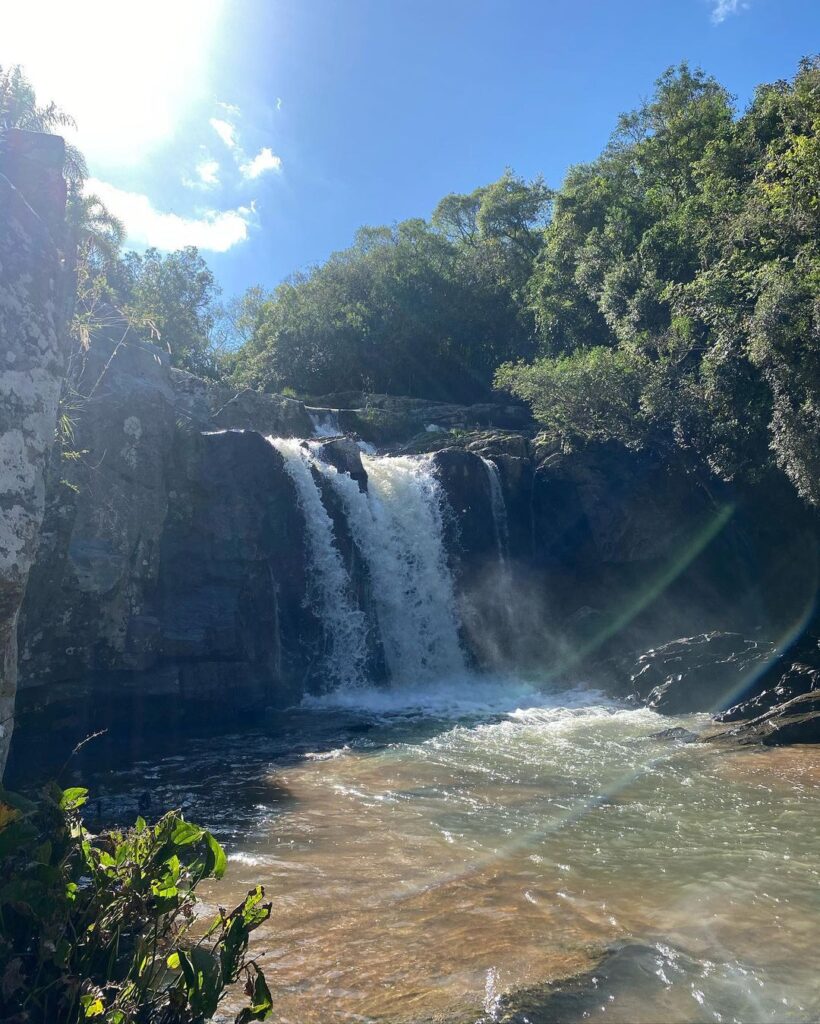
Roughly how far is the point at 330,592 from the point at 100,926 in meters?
15.8

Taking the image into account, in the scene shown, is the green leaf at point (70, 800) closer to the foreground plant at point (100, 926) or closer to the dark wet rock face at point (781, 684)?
the foreground plant at point (100, 926)

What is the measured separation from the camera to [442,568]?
21125mm

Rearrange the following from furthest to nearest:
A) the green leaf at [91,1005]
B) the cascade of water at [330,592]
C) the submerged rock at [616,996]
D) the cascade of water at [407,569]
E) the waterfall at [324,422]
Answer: the waterfall at [324,422] → the cascade of water at [407,569] → the cascade of water at [330,592] → the submerged rock at [616,996] → the green leaf at [91,1005]

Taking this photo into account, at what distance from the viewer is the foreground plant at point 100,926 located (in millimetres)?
3174

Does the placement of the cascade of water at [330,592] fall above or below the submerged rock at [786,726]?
above

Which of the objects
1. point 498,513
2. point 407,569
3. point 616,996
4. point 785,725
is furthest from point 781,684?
point 616,996

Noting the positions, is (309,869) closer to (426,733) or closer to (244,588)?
(426,733)

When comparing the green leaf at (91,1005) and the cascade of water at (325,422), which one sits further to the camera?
the cascade of water at (325,422)

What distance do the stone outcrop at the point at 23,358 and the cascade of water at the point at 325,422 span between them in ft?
72.3

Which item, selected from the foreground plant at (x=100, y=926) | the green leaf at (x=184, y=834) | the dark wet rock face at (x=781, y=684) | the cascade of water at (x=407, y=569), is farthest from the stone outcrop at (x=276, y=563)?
the green leaf at (x=184, y=834)

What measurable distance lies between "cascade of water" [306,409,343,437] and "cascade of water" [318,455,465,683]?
605 centimetres

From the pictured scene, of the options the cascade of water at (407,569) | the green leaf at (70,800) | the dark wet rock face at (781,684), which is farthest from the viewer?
the cascade of water at (407,569)

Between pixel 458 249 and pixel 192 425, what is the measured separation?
94.8 feet

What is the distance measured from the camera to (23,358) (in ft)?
14.1
